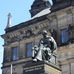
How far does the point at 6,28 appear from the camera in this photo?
42000 millimetres

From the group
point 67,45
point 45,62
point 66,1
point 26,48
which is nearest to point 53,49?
point 45,62

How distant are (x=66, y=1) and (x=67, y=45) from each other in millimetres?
5002

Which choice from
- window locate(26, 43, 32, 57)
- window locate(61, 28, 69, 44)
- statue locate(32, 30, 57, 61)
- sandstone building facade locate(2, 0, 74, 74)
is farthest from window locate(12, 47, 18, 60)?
statue locate(32, 30, 57, 61)

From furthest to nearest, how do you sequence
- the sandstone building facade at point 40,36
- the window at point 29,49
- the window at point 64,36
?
the window at point 29,49 < the window at point 64,36 < the sandstone building facade at point 40,36

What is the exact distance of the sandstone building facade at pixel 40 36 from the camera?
34.0 m

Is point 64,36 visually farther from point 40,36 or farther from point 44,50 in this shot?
point 44,50

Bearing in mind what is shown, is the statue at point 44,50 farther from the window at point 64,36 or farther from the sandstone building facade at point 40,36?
the window at point 64,36

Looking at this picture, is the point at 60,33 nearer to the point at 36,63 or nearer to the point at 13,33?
the point at 13,33

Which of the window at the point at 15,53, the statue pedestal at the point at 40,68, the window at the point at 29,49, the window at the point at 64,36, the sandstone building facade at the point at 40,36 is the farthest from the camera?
the window at the point at 15,53

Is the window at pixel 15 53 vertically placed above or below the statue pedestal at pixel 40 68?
above

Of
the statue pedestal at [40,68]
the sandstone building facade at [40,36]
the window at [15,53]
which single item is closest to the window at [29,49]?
the sandstone building facade at [40,36]

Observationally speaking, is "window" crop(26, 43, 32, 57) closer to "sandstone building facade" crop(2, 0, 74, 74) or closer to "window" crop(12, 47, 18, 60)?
"sandstone building facade" crop(2, 0, 74, 74)

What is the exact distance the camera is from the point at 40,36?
3784 centimetres

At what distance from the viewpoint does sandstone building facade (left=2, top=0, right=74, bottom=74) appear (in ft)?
112
